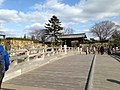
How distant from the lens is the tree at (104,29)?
253 feet

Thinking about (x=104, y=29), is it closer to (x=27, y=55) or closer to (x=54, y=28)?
(x=54, y=28)

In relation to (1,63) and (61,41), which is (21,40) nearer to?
(61,41)

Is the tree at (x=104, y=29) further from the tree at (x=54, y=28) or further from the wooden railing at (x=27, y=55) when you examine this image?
the wooden railing at (x=27, y=55)

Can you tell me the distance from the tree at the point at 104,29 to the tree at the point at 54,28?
33.8 meters

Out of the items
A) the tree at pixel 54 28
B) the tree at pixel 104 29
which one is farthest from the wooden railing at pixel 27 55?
the tree at pixel 104 29

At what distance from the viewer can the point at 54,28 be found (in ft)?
154

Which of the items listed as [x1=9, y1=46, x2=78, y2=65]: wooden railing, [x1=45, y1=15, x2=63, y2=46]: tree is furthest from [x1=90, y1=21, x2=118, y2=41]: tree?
[x1=9, y1=46, x2=78, y2=65]: wooden railing

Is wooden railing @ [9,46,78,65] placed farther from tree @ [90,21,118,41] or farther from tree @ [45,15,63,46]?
tree @ [90,21,118,41]

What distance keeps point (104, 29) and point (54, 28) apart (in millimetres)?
35285

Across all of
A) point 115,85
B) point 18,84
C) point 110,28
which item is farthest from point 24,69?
point 110,28

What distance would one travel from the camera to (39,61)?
12836mm

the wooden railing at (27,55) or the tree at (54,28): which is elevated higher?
the tree at (54,28)

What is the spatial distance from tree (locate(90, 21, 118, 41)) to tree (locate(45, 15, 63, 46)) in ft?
111

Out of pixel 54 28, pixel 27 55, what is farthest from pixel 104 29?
pixel 27 55
